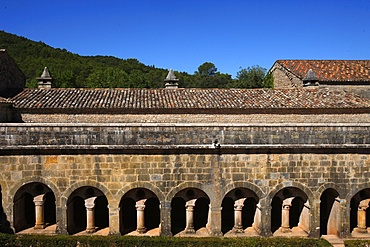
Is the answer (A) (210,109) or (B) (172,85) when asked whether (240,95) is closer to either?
(A) (210,109)

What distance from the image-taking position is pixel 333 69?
2480 centimetres

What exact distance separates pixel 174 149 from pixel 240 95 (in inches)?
350

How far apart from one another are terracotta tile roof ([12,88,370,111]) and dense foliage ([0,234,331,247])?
7604 millimetres

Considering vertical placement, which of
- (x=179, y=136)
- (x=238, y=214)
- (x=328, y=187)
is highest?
(x=179, y=136)

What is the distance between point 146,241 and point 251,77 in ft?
134

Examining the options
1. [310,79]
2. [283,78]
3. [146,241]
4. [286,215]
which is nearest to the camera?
[146,241]

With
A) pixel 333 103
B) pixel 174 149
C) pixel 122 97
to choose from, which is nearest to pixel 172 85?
pixel 122 97

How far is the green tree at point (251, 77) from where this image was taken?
47125 millimetres

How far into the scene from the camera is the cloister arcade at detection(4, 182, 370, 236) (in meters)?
12.3

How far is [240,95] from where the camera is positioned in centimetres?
1967

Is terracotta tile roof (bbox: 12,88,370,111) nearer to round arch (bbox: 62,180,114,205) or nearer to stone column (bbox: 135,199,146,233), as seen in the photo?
round arch (bbox: 62,180,114,205)

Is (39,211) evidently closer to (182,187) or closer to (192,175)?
(182,187)

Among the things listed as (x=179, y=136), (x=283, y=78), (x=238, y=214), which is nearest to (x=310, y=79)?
(x=283, y=78)

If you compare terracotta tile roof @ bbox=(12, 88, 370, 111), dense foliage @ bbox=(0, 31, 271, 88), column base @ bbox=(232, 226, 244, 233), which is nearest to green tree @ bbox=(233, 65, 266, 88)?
dense foliage @ bbox=(0, 31, 271, 88)
